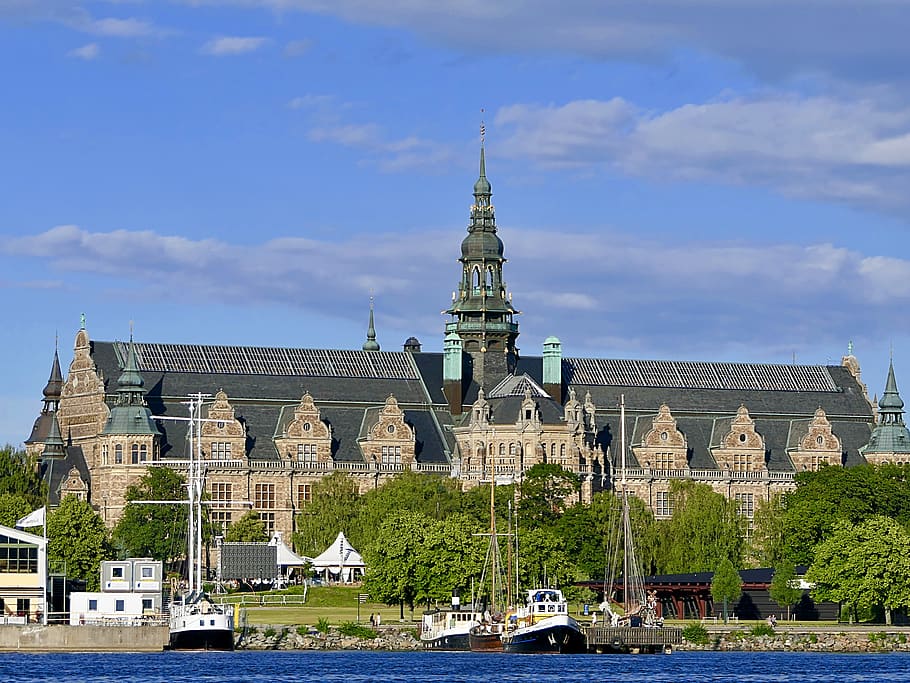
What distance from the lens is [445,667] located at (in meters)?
146

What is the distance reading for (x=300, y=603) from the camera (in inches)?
7392

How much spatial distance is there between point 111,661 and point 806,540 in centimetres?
6056

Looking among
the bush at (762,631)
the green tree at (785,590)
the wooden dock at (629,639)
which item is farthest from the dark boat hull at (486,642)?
the green tree at (785,590)

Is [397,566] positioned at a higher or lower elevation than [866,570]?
higher

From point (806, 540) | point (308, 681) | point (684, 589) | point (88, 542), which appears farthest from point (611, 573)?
point (308, 681)

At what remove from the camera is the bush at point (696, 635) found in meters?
161

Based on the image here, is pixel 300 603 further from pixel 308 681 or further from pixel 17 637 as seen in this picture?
pixel 308 681

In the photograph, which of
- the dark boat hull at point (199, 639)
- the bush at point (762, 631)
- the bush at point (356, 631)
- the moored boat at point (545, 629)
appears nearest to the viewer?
the dark boat hull at point (199, 639)

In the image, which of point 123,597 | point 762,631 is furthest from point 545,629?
point 123,597

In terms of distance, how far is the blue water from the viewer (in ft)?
451

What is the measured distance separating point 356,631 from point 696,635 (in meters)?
18.0

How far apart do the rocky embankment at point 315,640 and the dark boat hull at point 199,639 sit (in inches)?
202

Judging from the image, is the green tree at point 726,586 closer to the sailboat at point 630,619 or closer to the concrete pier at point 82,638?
the sailboat at point 630,619

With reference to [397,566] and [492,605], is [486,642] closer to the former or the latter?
[492,605]
